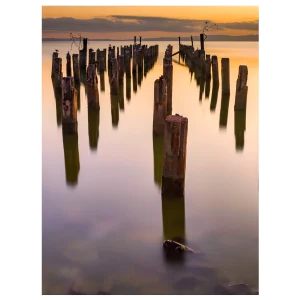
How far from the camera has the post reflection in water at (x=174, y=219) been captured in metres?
4.11

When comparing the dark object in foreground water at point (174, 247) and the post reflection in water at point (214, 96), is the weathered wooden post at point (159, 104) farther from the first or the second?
the dark object in foreground water at point (174, 247)

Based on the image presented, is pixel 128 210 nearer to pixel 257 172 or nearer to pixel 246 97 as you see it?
pixel 257 172

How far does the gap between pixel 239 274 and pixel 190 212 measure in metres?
0.65

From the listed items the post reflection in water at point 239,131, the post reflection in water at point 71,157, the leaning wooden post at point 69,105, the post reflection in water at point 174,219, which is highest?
the leaning wooden post at point 69,105

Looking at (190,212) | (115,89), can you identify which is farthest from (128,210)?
(115,89)

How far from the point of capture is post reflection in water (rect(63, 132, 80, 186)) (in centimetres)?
502

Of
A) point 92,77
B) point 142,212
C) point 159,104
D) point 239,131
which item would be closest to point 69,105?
point 159,104

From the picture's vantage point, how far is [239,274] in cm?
390

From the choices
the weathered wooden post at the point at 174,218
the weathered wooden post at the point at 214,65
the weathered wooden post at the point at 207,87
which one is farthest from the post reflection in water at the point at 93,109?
the weathered wooden post at the point at 174,218

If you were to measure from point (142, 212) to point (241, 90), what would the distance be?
278 cm

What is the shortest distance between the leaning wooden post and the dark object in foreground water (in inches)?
90.0

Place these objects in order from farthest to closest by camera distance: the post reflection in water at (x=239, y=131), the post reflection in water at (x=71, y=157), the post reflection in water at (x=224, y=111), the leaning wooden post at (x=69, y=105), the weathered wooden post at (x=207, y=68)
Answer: the weathered wooden post at (x=207, y=68) < the post reflection in water at (x=224, y=111) < the leaning wooden post at (x=69, y=105) < the post reflection in water at (x=239, y=131) < the post reflection in water at (x=71, y=157)

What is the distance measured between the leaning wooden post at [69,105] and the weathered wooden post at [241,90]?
1.88 meters

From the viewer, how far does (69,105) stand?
5.86 m
